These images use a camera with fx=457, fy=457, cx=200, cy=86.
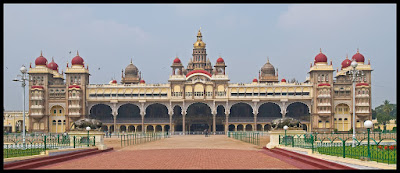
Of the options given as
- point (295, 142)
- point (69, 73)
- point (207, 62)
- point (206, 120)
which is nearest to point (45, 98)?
point (69, 73)

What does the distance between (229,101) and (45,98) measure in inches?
1207

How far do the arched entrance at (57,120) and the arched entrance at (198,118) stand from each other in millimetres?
20869

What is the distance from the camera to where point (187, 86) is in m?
77.1

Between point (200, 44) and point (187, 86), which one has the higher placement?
point (200, 44)

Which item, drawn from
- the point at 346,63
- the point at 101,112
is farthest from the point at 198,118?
the point at 346,63

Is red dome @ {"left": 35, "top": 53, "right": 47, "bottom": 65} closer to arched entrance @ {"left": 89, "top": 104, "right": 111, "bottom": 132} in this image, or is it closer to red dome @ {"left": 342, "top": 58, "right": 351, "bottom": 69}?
arched entrance @ {"left": 89, "top": 104, "right": 111, "bottom": 132}

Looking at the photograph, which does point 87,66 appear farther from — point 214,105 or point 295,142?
point 295,142

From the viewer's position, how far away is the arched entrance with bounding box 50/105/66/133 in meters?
76.4

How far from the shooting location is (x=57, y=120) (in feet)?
252

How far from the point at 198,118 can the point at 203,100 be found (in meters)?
4.40

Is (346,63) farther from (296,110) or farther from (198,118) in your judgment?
(198,118)

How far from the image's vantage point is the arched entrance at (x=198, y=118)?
79438 millimetres

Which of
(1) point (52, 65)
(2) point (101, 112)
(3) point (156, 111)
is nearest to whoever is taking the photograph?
(2) point (101, 112)

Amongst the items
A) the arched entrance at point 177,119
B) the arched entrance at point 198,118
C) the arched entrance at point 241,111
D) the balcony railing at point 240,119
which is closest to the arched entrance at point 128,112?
the arched entrance at point 177,119
